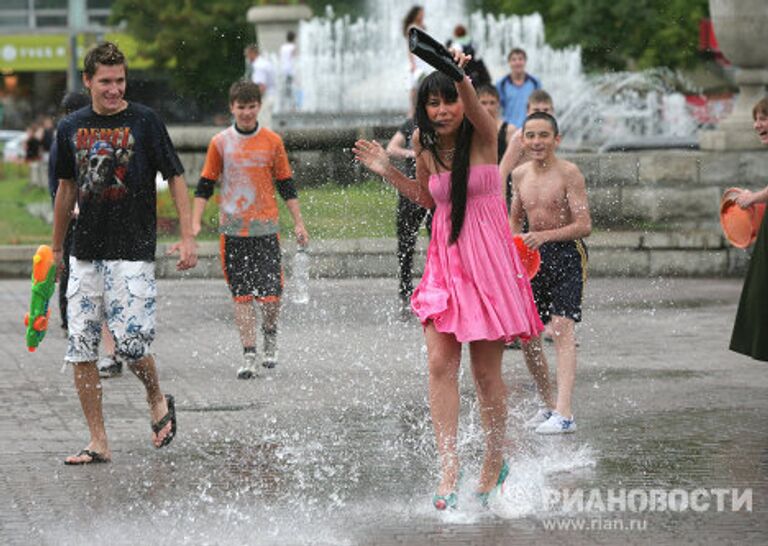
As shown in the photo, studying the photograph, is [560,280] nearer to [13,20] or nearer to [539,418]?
[539,418]

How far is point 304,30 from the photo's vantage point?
109 ft

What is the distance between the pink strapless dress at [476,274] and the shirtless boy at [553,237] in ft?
5.96

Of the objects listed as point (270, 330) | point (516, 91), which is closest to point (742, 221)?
point (270, 330)

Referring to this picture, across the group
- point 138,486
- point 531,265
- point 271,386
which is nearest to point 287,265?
point 271,386

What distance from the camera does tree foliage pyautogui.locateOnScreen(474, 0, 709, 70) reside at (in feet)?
155

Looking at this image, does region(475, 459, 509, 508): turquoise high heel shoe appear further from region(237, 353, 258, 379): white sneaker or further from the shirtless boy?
region(237, 353, 258, 379): white sneaker

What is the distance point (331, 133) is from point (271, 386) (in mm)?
10362

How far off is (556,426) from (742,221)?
5.05ft

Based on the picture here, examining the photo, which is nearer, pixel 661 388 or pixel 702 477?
pixel 702 477

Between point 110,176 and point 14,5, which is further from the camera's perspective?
point 14,5

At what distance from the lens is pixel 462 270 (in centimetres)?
711

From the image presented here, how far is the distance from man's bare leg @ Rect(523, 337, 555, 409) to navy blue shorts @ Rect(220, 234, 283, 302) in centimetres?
247

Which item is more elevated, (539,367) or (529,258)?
(529,258)

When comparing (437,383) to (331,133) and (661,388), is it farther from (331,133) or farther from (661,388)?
(331,133)
